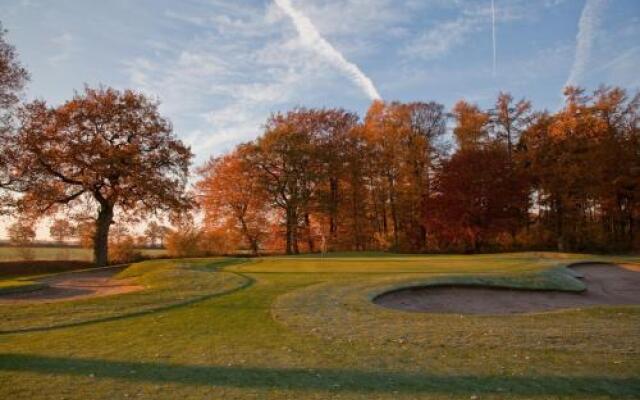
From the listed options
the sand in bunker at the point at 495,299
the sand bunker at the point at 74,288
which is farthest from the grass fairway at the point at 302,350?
the sand bunker at the point at 74,288

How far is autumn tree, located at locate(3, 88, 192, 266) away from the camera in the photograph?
27.4 metres

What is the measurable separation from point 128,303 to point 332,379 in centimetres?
855

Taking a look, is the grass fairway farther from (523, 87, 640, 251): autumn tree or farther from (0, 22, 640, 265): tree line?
(523, 87, 640, 251): autumn tree

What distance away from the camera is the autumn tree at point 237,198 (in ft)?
137

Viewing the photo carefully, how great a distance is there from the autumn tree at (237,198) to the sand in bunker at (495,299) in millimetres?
27671

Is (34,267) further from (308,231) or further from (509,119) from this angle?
(509,119)

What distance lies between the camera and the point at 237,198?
4225 cm

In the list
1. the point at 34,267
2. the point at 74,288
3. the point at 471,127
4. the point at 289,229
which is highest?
the point at 471,127

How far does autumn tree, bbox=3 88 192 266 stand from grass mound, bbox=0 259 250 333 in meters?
12.2

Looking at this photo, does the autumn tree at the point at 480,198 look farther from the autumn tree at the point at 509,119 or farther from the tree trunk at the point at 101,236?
the tree trunk at the point at 101,236

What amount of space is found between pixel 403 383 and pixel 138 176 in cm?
2674

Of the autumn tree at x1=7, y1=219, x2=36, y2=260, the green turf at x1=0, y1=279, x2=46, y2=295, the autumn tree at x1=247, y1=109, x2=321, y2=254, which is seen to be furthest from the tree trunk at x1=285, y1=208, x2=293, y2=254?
the green turf at x1=0, y1=279, x2=46, y2=295

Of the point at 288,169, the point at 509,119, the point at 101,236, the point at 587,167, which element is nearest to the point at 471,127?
the point at 509,119

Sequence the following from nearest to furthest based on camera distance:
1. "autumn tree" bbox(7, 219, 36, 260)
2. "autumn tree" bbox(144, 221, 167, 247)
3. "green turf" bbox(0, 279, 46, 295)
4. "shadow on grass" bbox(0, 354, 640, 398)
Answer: "shadow on grass" bbox(0, 354, 640, 398) < "green turf" bbox(0, 279, 46, 295) < "autumn tree" bbox(7, 219, 36, 260) < "autumn tree" bbox(144, 221, 167, 247)
